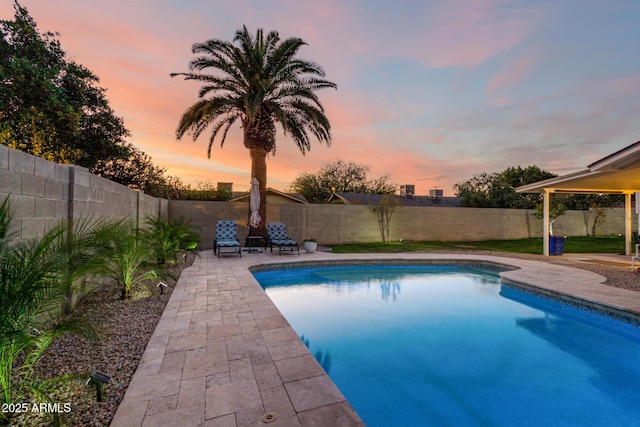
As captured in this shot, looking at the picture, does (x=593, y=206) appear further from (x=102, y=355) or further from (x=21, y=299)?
(x=21, y=299)

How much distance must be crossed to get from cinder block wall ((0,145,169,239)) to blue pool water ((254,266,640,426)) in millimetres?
3663

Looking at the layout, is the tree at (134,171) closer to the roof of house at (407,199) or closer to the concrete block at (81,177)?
the concrete block at (81,177)

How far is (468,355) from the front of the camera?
13.4 feet

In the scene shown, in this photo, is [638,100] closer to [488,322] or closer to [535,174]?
[488,322]

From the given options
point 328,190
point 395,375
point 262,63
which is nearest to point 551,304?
point 395,375

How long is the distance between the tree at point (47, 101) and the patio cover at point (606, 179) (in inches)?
612

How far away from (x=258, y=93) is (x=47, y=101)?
22.6 ft

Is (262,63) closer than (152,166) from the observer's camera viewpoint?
Yes

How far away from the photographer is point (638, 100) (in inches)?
462

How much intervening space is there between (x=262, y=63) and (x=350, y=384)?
10.3 meters

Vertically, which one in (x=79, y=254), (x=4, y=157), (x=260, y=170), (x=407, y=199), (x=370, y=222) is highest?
(x=407, y=199)

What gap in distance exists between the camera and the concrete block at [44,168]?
3408 millimetres

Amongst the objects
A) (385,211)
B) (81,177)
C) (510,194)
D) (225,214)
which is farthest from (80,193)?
(510,194)

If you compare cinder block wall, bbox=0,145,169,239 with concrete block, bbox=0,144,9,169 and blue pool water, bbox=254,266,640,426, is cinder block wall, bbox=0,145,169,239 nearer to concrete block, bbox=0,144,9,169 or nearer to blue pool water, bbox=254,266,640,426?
concrete block, bbox=0,144,9,169
